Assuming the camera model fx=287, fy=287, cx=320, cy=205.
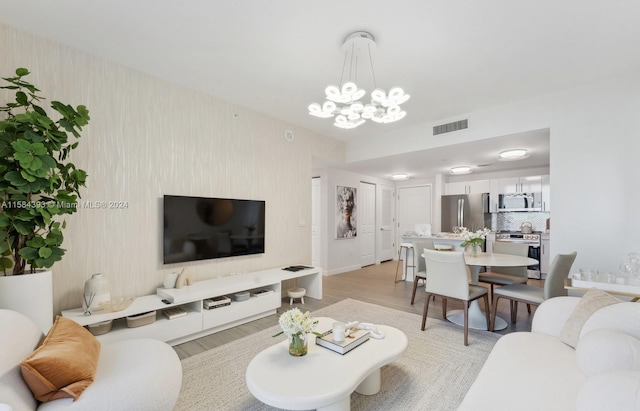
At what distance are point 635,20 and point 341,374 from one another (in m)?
3.34

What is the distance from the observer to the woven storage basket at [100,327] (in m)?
2.46

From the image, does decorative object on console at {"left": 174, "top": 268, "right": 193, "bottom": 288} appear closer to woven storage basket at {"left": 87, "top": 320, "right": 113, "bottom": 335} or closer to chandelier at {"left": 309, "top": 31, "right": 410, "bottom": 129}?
woven storage basket at {"left": 87, "top": 320, "right": 113, "bottom": 335}

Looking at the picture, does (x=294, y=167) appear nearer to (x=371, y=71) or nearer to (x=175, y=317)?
(x=371, y=71)

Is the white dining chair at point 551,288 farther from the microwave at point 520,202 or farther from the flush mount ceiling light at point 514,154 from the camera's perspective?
the microwave at point 520,202

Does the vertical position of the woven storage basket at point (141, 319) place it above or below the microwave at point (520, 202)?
Result: below

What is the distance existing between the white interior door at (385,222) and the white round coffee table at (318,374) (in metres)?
5.85

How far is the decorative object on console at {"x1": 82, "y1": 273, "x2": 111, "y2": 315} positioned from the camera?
245cm

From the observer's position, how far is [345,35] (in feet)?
7.82

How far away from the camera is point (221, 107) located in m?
3.71

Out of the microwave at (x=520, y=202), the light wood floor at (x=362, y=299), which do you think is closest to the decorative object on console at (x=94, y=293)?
the light wood floor at (x=362, y=299)

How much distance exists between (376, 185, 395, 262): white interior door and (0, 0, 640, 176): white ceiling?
4.57 meters

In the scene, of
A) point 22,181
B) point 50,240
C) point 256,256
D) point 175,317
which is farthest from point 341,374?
point 256,256

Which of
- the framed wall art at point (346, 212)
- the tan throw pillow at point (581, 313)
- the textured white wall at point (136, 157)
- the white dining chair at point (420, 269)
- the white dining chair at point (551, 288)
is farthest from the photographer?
the framed wall art at point (346, 212)

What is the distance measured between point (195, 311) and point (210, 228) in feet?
3.14
